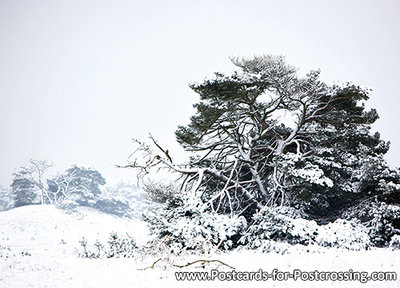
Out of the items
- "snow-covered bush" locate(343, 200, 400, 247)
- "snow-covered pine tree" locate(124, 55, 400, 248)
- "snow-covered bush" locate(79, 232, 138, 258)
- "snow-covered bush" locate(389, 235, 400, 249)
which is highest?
"snow-covered pine tree" locate(124, 55, 400, 248)

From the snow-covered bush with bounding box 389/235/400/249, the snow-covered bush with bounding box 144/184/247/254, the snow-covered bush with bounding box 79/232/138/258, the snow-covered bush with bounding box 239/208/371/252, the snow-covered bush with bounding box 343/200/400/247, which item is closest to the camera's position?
the snow-covered bush with bounding box 144/184/247/254

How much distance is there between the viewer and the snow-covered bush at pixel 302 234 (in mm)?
9117

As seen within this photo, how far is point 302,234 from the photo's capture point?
947cm

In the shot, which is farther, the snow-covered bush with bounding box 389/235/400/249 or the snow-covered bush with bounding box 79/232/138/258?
the snow-covered bush with bounding box 79/232/138/258

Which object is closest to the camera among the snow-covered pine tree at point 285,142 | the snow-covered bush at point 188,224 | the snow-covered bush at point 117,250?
the snow-covered bush at point 188,224

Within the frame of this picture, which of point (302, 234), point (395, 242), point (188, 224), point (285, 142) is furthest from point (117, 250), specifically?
point (395, 242)

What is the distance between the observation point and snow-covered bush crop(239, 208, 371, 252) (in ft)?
29.9

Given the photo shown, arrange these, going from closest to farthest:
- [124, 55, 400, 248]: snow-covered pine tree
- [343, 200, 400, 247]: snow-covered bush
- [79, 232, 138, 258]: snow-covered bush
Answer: [343, 200, 400, 247]: snow-covered bush, [79, 232, 138, 258]: snow-covered bush, [124, 55, 400, 248]: snow-covered pine tree

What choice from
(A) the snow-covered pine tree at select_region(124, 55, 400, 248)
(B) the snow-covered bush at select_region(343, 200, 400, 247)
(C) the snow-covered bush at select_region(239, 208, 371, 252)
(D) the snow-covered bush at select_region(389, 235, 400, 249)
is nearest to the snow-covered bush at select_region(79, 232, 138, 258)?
(A) the snow-covered pine tree at select_region(124, 55, 400, 248)

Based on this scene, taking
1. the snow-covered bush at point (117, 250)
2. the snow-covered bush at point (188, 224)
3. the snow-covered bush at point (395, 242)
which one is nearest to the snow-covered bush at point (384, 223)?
the snow-covered bush at point (395, 242)

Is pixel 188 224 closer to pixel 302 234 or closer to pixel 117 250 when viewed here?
pixel 117 250

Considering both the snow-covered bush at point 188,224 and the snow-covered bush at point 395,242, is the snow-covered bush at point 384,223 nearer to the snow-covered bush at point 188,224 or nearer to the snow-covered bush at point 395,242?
the snow-covered bush at point 395,242

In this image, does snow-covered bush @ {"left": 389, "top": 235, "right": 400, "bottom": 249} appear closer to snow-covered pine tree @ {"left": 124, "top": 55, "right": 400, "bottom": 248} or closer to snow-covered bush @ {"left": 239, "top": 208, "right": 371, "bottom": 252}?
snow-covered bush @ {"left": 239, "top": 208, "right": 371, "bottom": 252}

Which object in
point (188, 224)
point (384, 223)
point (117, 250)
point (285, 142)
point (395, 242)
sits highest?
point (285, 142)
